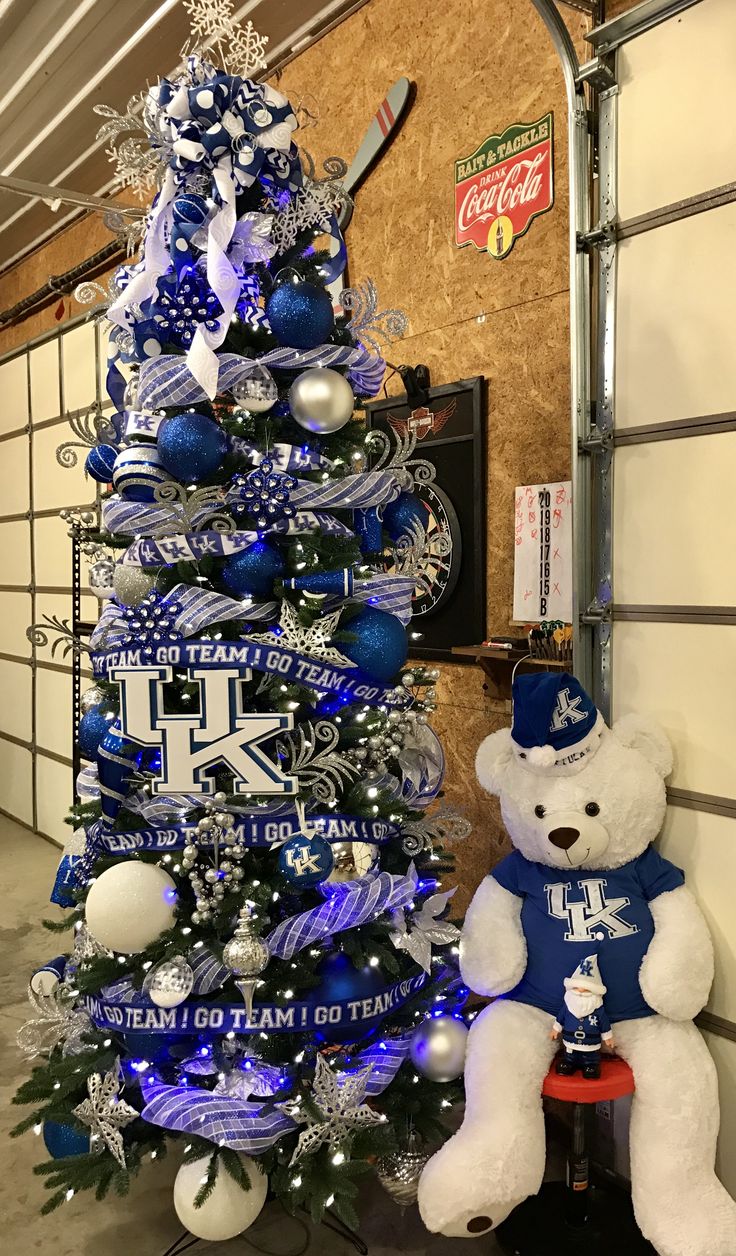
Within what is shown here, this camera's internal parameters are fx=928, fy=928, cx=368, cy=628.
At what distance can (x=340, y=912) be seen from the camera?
185 centimetres

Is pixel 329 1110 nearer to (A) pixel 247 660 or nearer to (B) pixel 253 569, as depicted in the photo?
(A) pixel 247 660

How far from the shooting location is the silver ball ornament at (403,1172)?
1952 mm

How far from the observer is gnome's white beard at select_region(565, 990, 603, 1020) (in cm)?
184

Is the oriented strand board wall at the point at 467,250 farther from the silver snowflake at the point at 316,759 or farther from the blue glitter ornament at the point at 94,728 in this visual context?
the blue glitter ornament at the point at 94,728

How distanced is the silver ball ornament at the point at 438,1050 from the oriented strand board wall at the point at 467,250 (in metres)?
0.66

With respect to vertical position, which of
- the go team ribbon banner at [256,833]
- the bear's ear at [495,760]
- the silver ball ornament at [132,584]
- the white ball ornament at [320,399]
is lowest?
the go team ribbon banner at [256,833]

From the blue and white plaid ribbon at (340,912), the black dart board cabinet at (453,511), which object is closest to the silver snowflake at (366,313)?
the black dart board cabinet at (453,511)

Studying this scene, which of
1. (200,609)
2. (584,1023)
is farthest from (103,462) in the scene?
(584,1023)

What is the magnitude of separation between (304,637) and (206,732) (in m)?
0.27

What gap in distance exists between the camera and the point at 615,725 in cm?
209

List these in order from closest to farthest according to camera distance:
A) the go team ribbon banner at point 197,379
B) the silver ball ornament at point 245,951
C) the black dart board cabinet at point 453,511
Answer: the silver ball ornament at point 245,951, the go team ribbon banner at point 197,379, the black dart board cabinet at point 453,511

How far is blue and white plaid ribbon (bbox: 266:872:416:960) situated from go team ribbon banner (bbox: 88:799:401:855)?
0.10 metres

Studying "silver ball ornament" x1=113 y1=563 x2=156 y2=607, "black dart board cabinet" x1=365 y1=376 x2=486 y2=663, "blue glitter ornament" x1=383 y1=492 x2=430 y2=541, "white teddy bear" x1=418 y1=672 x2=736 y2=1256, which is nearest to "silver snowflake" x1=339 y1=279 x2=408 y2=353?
"blue glitter ornament" x1=383 y1=492 x2=430 y2=541

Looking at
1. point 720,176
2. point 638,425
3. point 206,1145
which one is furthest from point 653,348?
point 206,1145
